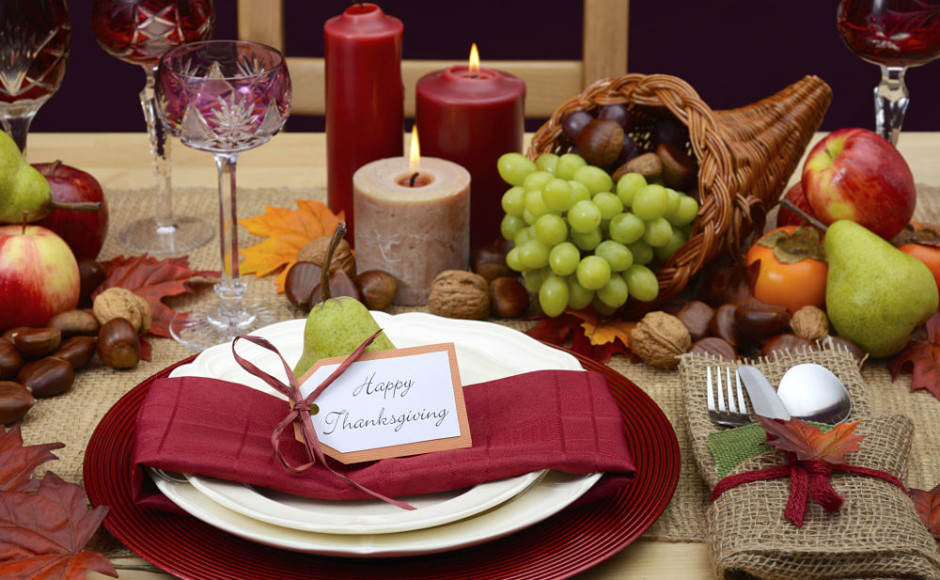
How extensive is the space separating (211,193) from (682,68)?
5.02 ft

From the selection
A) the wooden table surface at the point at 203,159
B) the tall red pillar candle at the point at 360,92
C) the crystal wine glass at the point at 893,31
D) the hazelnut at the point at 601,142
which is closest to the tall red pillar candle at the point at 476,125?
the tall red pillar candle at the point at 360,92

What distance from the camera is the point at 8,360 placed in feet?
3.09

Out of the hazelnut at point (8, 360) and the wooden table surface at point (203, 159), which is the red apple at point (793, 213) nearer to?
the wooden table surface at point (203, 159)

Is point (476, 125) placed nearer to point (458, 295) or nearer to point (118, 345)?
point (458, 295)

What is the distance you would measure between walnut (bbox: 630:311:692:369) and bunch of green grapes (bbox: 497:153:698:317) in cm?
4

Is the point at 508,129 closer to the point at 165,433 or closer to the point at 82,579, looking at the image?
the point at 165,433

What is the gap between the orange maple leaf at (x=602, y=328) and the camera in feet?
3.48

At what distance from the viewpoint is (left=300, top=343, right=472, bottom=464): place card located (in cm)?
74

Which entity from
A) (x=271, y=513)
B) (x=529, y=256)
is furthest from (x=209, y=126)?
(x=271, y=513)

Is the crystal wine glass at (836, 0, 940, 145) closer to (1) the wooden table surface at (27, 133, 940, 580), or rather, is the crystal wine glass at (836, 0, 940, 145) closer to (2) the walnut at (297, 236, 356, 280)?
(1) the wooden table surface at (27, 133, 940, 580)

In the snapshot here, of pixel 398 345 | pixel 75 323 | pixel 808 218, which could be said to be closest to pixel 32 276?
pixel 75 323

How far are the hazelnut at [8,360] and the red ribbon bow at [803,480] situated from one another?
0.65 metres

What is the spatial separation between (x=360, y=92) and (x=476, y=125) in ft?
0.50

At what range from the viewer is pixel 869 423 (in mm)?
792
